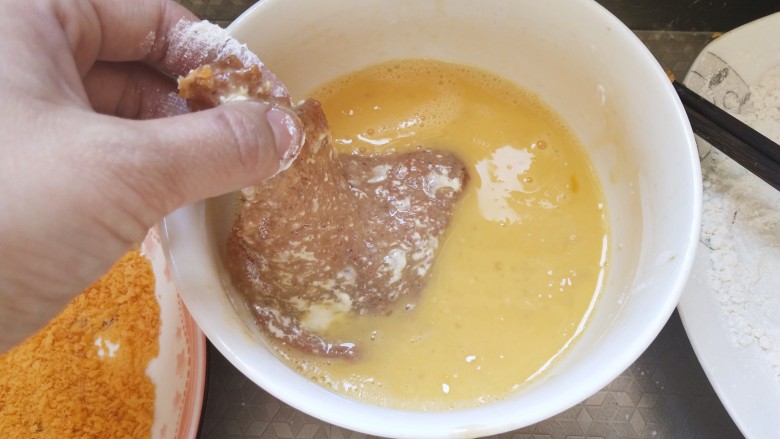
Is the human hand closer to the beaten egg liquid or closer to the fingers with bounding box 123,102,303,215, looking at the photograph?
the fingers with bounding box 123,102,303,215


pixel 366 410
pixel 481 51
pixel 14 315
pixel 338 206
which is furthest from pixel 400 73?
pixel 14 315

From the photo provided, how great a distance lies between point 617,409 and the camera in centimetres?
109

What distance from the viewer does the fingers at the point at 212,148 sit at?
599 millimetres

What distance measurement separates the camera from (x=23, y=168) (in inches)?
22.0

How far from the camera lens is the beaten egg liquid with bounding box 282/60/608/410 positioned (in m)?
0.92

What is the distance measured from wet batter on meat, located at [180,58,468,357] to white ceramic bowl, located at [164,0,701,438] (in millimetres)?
65

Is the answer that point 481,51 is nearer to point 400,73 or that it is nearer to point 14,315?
point 400,73

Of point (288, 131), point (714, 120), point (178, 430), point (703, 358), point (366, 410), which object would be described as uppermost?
point (288, 131)

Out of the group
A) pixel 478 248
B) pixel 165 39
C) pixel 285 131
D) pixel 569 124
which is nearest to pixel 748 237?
pixel 569 124

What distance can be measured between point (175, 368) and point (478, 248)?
1.72 feet

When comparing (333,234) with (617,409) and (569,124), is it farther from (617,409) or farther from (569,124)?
(617,409)

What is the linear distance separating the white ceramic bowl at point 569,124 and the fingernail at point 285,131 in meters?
0.20

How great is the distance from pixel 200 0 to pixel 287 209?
697 millimetres

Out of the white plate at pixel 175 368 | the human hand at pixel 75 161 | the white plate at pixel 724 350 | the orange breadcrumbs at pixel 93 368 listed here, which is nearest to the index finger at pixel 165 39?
the human hand at pixel 75 161
